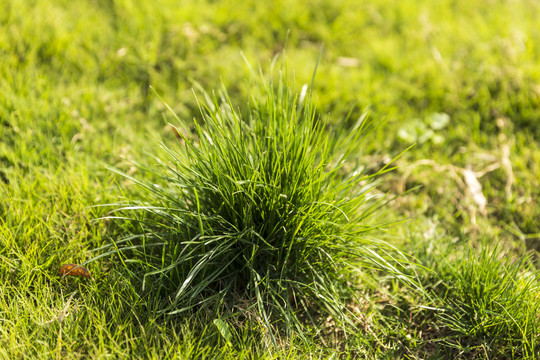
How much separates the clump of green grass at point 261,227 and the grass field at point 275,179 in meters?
0.01

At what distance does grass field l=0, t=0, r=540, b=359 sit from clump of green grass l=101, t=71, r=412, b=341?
0.05ft

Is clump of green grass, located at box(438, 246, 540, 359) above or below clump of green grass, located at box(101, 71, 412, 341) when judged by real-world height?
below

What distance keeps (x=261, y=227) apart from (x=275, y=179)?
0.73 ft

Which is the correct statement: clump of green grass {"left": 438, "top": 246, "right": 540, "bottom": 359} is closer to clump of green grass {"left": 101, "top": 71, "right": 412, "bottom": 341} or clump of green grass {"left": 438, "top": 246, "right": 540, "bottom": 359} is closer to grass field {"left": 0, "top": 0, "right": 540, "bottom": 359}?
grass field {"left": 0, "top": 0, "right": 540, "bottom": 359}

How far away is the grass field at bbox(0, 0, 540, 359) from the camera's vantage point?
73.6 inches

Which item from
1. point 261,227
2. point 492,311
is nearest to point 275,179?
point 261,227

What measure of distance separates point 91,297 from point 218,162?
77 cm

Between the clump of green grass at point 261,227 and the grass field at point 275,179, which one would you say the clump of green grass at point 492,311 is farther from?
the clump of green grass at point 261,227

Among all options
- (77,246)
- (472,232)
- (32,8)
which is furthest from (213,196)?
(32,8)

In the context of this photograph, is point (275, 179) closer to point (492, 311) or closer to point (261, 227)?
point (261, 227)

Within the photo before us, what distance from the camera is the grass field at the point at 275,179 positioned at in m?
1.87

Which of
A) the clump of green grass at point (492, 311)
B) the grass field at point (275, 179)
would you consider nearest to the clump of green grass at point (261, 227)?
the grass field at point (275, 179)

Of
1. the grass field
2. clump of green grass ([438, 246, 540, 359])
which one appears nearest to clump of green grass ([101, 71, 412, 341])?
the grass field

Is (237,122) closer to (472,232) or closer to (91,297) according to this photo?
(91,297)
